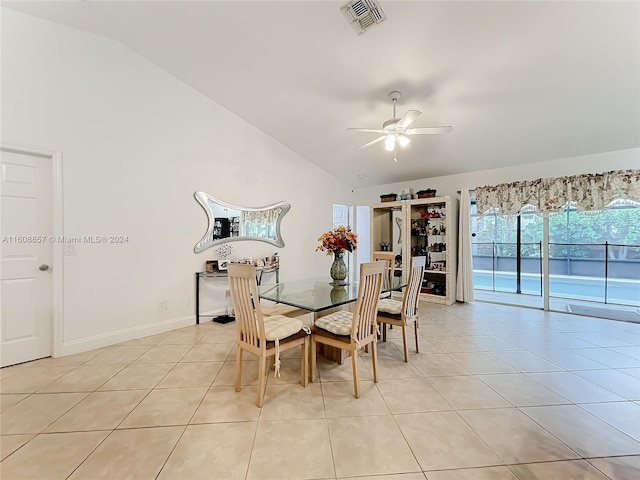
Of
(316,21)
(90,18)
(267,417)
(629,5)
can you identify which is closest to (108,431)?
(267,417)

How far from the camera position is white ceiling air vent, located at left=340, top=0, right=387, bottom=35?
6.72ft

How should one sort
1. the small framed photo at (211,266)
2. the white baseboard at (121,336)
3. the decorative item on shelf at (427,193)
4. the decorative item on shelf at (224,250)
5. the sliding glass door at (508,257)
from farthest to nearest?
1. the decorative item on shelf at (427,193)
2. the sliding glass door at (508,257)
3. the decorative item on shelf at (224,250)
4. the small framed photo at (211,266)
5. the white baseboard at (121,336)

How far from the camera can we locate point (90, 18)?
8.45ft

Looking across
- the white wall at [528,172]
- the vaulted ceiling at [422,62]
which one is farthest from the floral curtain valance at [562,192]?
the vaulted ceiling at [422,62]

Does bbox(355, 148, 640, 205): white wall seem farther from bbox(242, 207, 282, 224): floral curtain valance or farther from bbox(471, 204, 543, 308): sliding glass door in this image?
bbox(242, 207, 282, 224): floral curtain valance

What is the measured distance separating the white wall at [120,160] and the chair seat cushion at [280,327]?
6.19 feet

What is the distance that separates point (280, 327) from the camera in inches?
81.7

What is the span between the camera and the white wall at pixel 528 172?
3568 millimetres

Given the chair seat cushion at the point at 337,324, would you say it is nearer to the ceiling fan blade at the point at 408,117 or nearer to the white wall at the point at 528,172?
the ceiling fan blade at the point at 408,117

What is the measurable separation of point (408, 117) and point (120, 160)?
10.3ft

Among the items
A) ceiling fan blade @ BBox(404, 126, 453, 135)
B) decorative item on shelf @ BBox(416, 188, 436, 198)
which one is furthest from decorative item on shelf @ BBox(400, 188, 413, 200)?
ceiling fan blade @ BBox(404, 126, 453, 135)

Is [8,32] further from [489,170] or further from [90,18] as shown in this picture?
[489,170]

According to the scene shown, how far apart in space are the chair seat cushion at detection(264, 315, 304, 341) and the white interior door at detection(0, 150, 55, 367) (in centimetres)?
229

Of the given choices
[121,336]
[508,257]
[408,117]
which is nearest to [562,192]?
[508,257]
